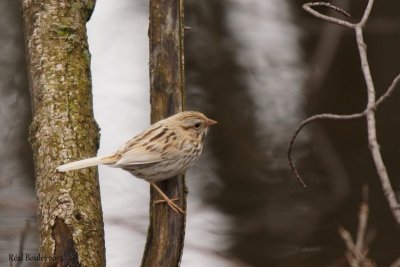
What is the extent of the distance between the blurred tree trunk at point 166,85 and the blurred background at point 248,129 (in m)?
2.14

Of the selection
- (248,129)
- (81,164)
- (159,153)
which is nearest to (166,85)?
(159,153)

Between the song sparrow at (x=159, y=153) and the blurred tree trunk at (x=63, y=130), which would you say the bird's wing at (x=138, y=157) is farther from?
the blurred tree trunk at (x=63, y=130)

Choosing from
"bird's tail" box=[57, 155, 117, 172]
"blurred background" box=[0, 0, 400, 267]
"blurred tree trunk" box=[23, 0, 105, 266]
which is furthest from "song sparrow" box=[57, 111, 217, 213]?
"blurred background" box=[0, 0, 400, 267]

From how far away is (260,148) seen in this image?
27.3 feet

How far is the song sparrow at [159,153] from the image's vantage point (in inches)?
191

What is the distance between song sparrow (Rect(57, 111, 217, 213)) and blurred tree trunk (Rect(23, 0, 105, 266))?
0.17 meters

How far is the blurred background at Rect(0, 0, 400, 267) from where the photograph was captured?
7.34 meters

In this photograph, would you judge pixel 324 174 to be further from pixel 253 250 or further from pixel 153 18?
pixel 153 18

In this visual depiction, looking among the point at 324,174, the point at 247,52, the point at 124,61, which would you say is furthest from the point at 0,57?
the point at 324,174

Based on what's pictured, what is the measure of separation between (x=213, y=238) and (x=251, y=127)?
4.90ft

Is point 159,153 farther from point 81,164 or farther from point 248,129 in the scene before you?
point 248,129

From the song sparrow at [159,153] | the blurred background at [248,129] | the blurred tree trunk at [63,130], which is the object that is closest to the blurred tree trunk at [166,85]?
the song sparrow at [159,153]

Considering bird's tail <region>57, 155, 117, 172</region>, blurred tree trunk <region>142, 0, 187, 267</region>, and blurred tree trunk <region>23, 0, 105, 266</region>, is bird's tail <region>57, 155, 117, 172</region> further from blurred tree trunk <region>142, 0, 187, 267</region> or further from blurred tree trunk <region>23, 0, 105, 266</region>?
blurred tree trunk <region>142, 0, 187, 267</region>

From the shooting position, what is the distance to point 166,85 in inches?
187
